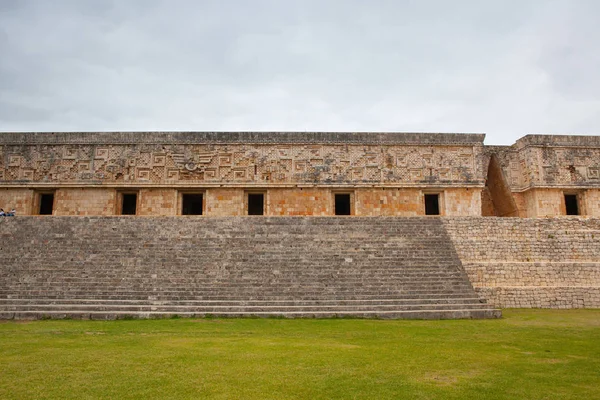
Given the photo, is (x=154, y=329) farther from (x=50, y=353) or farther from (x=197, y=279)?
(x=197, y=279)

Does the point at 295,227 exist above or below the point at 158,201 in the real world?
below

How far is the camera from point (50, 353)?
539cm

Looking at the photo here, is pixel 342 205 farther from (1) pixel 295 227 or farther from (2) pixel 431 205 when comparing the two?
(1) pixel 295 227

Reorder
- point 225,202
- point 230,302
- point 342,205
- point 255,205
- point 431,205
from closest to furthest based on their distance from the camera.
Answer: point 230,302
point 225,202
point 431,205
point 255,205
point 342,205

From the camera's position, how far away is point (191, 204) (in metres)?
18.8

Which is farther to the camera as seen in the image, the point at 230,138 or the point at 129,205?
the point at 129,205

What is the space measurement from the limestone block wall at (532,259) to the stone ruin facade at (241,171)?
3.67 meters

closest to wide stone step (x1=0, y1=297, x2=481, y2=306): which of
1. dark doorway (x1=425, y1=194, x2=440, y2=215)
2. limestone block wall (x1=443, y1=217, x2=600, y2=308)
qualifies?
limestone block wall (x1=443, y1=217, x2=600, y2=308)

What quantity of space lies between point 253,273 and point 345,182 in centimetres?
689

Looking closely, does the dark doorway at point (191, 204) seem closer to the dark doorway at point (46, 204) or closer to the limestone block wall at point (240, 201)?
the limestone block wall at point (240, 201)

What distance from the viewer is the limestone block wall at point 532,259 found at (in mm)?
10688

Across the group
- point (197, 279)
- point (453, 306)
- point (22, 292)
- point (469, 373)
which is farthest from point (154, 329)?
point (453, 306)

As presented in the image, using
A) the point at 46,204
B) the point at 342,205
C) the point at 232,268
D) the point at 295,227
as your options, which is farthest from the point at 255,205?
the point at 232,268

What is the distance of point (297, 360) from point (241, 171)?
37.5 feet
